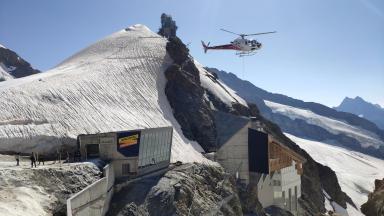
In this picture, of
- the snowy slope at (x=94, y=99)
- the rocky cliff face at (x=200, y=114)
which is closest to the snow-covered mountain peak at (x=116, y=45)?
the snowy slope at (x=94, y=99)

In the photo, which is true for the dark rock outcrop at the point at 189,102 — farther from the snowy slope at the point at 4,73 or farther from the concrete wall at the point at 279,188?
the snowy slope at the point at 4,73

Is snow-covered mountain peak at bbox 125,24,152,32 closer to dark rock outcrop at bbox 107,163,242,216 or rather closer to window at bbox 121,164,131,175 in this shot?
dark rock outcrop at bbox 107,163,242,216

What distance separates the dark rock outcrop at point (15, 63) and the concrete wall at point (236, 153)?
12837 centimetres

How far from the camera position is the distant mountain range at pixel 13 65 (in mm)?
176750

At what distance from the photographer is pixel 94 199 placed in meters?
38.1

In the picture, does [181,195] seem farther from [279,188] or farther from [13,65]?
[13,65]

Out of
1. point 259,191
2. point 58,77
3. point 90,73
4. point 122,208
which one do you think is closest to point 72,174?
point 122,208

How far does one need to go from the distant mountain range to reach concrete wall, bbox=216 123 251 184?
125750 millimetres

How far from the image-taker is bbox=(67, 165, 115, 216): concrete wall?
33.7 meters

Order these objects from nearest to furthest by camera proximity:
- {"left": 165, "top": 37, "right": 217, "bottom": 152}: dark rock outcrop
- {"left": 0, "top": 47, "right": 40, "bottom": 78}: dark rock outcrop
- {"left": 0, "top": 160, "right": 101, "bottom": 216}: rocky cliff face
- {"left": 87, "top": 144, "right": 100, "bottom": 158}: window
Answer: {"left": 0, "top": 160, "right": 101, "bottom": 216}: rocky cliff face → {"left": 87, "top": 144, "right": 100, "bottom": 158}: window → {"left": 165, "top": 37, "right": 217, "bottom": 152}: dark rock outcrop → {"left": 0, "top": 47, "right": 40, "bottom": 78}: dark rock outcrop

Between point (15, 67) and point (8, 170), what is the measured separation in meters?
159

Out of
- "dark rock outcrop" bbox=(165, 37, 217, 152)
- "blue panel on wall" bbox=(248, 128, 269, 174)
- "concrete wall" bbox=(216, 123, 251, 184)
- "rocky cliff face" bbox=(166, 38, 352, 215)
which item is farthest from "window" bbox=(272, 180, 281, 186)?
"rocky cliff face" bbox=(166, 38, 352, 215)

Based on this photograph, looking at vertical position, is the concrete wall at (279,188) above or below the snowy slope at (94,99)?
below

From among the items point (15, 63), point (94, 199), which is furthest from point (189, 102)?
point (15, 63)
